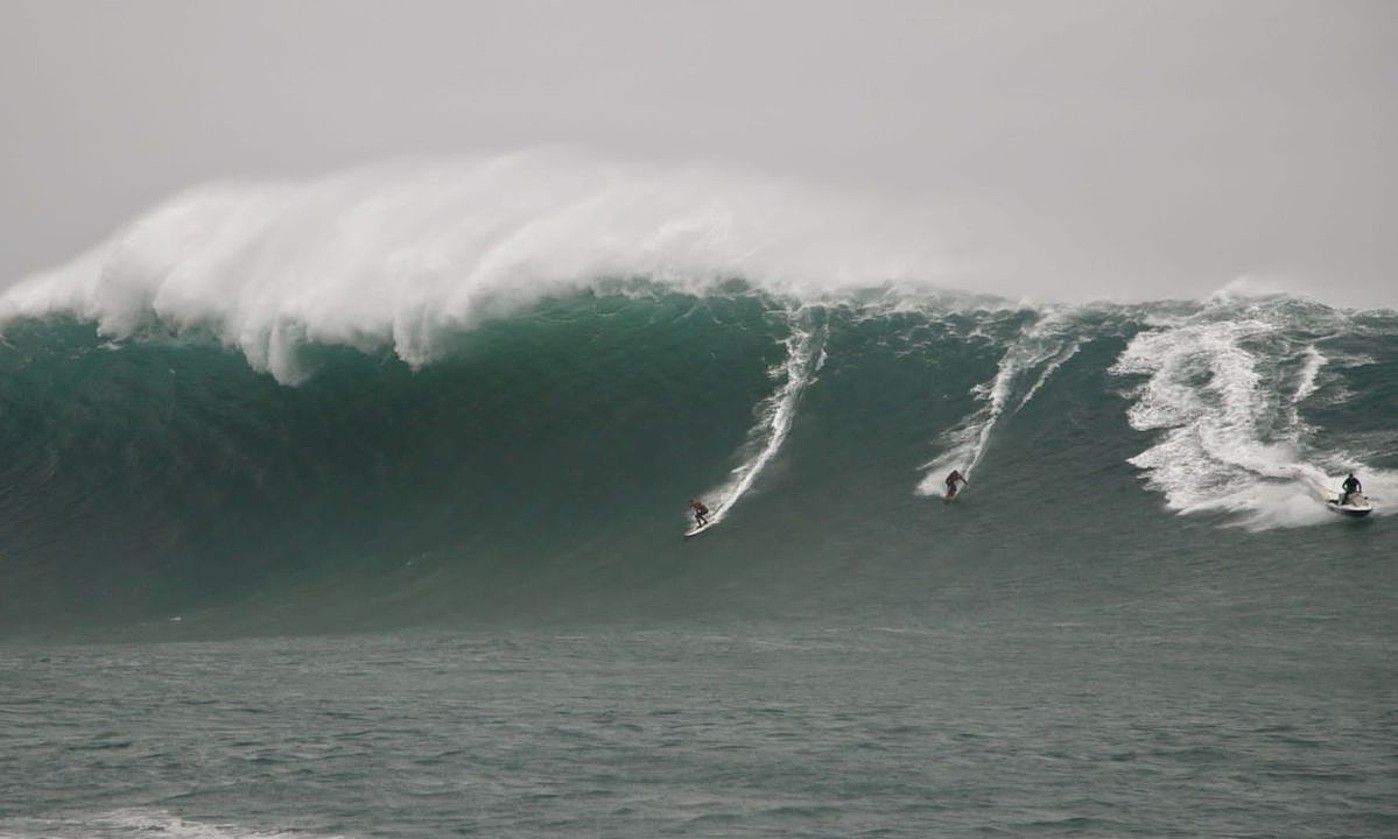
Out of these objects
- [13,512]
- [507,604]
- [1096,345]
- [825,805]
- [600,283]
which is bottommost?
[825,805]

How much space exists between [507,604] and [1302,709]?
13724mm

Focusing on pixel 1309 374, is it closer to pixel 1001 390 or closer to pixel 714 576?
pixel 1001 390

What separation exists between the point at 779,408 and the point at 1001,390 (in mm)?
4952

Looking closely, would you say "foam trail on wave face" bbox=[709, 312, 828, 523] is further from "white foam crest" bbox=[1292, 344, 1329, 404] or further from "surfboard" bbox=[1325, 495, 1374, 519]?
"surfboard" bbox=[1325, 495, 1374, 519]

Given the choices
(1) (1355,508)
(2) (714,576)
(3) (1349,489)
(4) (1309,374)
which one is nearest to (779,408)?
(2) (714,576)

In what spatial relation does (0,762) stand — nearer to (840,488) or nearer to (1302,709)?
(1302,709)

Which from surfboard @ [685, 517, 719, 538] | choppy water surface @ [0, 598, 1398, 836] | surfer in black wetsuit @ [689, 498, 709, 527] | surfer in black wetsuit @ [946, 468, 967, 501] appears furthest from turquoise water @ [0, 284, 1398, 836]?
surfer in black wetsuit @ [689, 498, 709, 527]

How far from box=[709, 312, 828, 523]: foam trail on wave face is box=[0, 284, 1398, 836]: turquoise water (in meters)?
0.15

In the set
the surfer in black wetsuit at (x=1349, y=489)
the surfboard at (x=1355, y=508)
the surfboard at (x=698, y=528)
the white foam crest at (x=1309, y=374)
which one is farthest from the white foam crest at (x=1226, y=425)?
the surfboard at (x=698, y=528)

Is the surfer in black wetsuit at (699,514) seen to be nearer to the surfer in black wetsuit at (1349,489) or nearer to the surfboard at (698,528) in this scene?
the surfboard at (698,528)

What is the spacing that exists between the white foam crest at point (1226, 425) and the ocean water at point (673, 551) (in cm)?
13

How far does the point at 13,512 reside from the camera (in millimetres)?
32188

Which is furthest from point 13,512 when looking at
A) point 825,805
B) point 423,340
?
point 825,805

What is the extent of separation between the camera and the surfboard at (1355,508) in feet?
80.5
